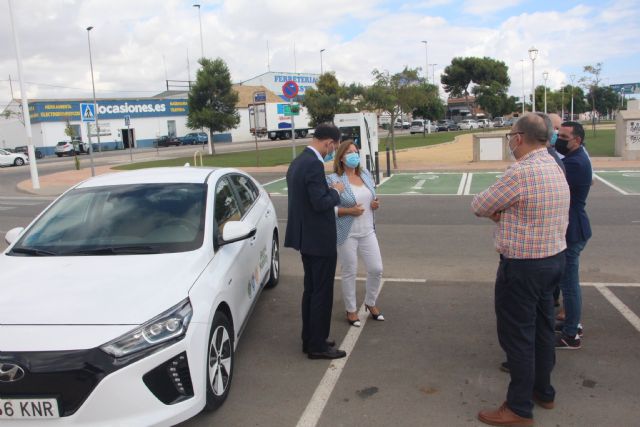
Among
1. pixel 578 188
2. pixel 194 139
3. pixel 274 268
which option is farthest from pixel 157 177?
pixel 194 139

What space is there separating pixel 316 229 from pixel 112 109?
187 feet

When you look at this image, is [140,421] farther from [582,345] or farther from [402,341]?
[582,345]

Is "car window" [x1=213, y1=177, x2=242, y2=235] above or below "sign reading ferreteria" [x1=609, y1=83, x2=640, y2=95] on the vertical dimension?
below

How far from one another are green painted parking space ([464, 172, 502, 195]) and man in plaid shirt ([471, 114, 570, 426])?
1073 cm

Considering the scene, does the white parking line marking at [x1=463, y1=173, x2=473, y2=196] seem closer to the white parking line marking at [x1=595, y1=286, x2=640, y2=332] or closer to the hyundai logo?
the white parking line marking at [x1=595, y1=286, x2=640, y2=332]

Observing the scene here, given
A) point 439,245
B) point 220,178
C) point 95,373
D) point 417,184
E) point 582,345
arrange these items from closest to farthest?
point 95,373 < point 582,345 < point 220,178 < point 439,245 < point 417,184

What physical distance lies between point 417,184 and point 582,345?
12.0 m

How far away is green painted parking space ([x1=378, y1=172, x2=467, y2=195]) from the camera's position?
1494 cm

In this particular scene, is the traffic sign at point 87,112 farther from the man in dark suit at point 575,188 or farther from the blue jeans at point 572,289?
the blue jeans at point 572,289

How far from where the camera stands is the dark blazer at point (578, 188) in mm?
4258

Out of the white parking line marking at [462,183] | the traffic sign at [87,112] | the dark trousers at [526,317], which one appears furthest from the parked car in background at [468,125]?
the dark trousers at [526,317]

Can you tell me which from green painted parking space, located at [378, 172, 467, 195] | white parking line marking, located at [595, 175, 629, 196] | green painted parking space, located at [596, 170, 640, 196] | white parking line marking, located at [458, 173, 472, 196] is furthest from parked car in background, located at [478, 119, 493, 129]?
white parking line marking, located at [595, 175, 629, 196]

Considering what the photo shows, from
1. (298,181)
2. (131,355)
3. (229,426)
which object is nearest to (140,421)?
(131,355)

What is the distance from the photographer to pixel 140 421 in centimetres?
293
